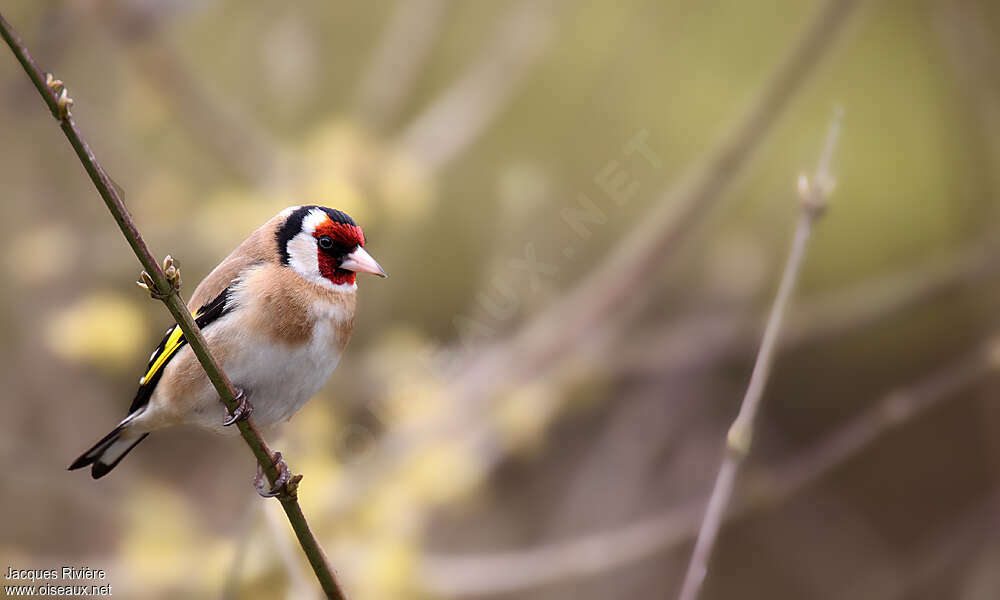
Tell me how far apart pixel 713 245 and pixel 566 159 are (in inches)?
31.3

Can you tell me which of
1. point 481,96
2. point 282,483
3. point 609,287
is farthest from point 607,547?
point 282,483

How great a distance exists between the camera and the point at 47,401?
13.5ft

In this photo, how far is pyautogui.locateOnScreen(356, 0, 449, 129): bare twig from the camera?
14.0 feet

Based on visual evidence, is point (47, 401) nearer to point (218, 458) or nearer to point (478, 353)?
point (218, 458)

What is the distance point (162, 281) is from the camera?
1121mm

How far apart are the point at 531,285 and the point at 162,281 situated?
3.04m

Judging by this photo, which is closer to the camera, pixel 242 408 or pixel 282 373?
pixel 242 408

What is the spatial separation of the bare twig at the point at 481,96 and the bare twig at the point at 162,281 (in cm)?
296

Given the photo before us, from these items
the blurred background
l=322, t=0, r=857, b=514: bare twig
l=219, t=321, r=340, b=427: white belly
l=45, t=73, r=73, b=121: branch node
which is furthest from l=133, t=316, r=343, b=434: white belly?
l=322, t=0, r=857, b=514: bare twig

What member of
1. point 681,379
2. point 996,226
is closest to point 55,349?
point 681,379

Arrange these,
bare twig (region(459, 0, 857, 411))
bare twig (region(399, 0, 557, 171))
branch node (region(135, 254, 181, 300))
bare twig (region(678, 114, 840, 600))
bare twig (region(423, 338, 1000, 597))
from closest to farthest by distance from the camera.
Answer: branch node (region(135, 254, 181, 300)) → bare twig (region(678, 114, 840, 600)) → bare twig (region(459, 0, 857, 411)) → bare twig (region(423, 338, 1000, 597)) → bare twig (region(399, 0, 557, 171))

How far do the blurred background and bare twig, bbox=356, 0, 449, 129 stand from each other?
0.06 feet

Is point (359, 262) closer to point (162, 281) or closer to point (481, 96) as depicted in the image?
point (162, 281)

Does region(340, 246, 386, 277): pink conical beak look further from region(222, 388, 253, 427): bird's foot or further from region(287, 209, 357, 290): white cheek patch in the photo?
region(222, 388, 253, 427): bird's foot
